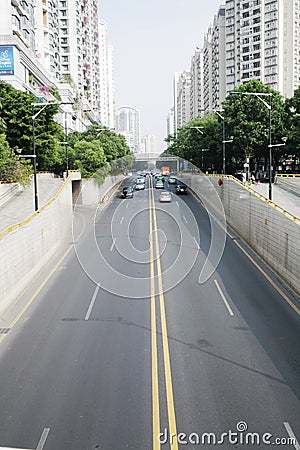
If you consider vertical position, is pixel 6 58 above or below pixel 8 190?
above

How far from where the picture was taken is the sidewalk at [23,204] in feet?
110

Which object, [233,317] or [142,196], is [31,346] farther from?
[142,196]

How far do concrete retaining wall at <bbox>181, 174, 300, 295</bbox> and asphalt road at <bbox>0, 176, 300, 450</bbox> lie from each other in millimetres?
1040

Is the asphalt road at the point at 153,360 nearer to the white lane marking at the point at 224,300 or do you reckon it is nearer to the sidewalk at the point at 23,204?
the white lane marking at the point at 224,300

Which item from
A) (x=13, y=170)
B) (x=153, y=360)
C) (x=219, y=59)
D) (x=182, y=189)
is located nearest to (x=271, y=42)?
(x=219, y=59)

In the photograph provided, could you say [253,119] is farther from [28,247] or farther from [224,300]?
[224,300]

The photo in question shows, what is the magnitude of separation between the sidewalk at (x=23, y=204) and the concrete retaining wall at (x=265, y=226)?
51.2ft

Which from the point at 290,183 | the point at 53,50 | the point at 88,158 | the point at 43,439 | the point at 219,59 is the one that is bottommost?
the point at 43,439

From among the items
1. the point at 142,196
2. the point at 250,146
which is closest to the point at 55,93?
the point at 142,196

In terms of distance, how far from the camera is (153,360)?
46.3 ft

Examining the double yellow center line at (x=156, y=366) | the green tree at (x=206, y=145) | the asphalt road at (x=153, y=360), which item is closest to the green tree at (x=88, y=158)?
the green tree at (x=206, y=145)

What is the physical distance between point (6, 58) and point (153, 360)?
55738mm

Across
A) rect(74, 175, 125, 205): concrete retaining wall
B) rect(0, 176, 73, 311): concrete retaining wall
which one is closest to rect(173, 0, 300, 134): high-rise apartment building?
rect(74, 175, 125, 205): concrete retaining wall

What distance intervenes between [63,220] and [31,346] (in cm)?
2187
